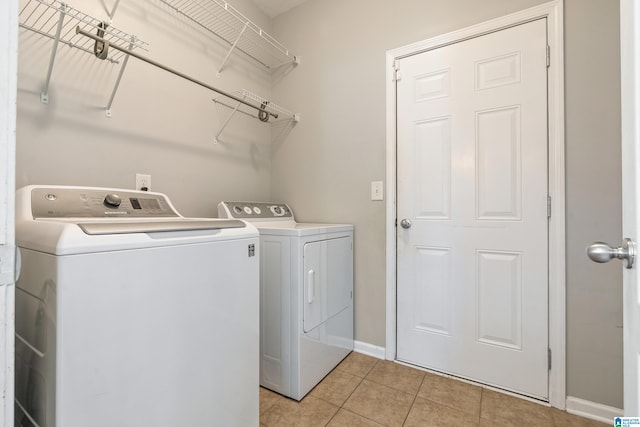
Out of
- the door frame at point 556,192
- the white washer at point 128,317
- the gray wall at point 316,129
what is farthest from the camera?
the door frame at point 556,192

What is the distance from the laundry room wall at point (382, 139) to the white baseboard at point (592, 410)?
0.07 ft

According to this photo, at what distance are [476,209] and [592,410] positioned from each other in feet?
3.62

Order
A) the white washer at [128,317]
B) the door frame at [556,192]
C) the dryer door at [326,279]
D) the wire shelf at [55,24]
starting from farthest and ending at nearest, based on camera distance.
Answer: the dryer door at [326,279] → the door frame at [556,192] → the wire shelf at [55,24] → the white washer at [128,317]

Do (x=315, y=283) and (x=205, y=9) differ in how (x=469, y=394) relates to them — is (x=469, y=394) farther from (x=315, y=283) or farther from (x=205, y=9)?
(x=205, y=9)

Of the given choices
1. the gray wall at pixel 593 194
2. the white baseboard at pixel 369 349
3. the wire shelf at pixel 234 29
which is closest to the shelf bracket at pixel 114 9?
the wire shelf at pixel 234 29

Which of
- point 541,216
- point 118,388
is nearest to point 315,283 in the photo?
point 118,388

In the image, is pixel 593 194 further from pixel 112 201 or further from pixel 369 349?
pixel 112 201

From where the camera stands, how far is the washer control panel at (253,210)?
1.78 meters

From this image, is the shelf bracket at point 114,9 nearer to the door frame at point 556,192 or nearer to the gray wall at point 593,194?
the door frame at point 556,192

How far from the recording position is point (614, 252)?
0.59 metres

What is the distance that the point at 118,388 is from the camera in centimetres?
80

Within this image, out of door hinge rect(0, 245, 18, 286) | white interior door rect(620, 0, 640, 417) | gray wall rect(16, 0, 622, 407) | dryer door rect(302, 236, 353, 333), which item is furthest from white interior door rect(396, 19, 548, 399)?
door hinge rect(0, 245, 18, 286)

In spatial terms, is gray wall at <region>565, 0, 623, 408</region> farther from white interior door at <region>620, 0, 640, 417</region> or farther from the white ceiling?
the white ceiling

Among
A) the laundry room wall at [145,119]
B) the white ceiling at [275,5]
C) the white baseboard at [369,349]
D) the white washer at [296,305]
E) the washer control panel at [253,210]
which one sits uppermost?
the white ceiling at [275,5]
